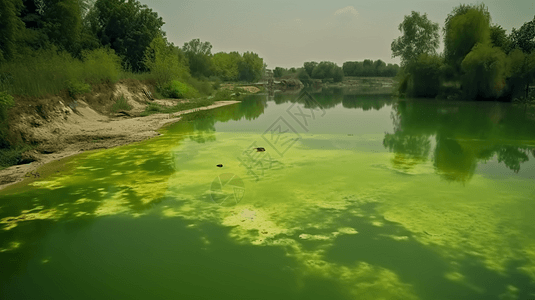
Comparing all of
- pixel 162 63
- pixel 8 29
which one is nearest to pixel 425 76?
pixel 162 63

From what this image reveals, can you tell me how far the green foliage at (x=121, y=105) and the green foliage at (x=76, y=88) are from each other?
5.64 ft

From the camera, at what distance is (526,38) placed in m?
25.0

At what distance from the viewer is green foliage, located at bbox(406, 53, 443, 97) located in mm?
26656

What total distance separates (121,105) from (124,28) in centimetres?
1425

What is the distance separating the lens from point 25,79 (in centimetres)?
923

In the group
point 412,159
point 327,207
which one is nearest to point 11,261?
point 327,207

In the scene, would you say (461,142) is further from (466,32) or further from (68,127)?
(466,32)

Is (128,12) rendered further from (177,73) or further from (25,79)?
(25,79)

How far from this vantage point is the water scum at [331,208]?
→ 312 cm

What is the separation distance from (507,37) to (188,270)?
31.3m

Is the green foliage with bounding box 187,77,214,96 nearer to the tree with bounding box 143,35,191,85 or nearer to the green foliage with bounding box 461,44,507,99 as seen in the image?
the tree with bounding box 143,35,191,85

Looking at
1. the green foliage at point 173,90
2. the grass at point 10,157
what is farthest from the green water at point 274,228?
the green foliage at point 173,90

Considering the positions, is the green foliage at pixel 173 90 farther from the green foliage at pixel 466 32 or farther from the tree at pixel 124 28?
the green foliage at pixel 466 32

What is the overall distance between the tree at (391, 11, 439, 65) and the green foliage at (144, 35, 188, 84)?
2478 cm
